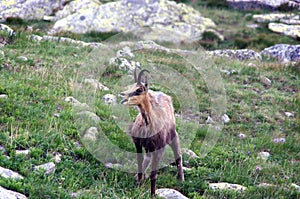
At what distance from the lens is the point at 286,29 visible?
2641 cm

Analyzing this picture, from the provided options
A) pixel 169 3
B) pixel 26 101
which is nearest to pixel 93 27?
pixel 169 3

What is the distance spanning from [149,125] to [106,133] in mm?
2229

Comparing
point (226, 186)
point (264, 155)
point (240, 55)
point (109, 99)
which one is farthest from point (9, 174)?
point (240, 55)

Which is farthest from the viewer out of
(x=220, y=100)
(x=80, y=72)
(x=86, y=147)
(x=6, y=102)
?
(x=220, y=100)

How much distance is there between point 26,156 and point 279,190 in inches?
194

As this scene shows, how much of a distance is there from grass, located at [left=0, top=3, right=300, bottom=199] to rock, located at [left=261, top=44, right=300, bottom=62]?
461 centimetres

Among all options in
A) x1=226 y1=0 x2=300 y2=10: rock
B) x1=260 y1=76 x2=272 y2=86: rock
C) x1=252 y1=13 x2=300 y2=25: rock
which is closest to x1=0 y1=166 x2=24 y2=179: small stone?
x1=260 y1=76 x2=272 y2=86: rock

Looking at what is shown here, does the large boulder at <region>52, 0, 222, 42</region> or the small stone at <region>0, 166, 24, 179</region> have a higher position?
the small stone at <region>0, 166, 24, 179</region>

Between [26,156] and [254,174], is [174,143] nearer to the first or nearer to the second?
[254,174]

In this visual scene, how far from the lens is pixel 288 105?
1420cm

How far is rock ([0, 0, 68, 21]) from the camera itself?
71.3 feet

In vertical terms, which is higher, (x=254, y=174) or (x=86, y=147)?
(x=86, y=147)

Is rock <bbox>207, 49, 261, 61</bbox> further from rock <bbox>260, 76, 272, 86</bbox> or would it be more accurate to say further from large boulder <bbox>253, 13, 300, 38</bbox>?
large boulder <bbox>253, 13, 300, 38</bbox>

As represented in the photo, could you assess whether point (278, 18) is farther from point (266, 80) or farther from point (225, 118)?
point (225, 118)
